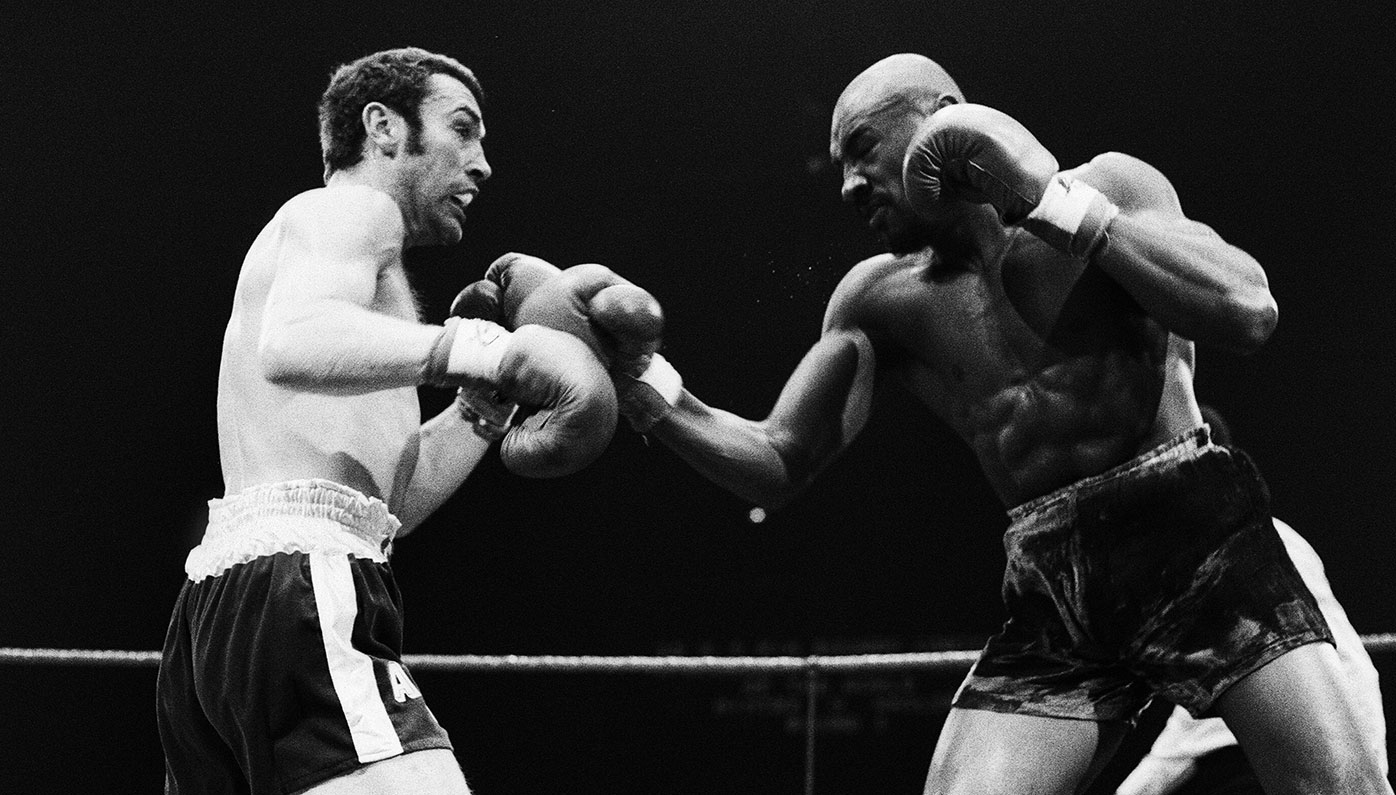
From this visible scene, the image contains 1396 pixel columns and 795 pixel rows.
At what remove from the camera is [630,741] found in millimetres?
5555

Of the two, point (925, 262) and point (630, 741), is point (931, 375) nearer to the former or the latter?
point (925, 262)

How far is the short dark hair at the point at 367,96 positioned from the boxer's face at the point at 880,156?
1.94 feet

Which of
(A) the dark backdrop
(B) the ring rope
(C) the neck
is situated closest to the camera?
(C) the neck

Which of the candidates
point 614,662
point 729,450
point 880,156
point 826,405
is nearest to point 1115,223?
point 880,156

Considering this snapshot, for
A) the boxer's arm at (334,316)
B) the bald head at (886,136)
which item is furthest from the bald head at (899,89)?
the boxer's arm at (334,316)

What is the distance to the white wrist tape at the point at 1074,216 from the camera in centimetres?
190

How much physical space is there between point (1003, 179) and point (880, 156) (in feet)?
1.02

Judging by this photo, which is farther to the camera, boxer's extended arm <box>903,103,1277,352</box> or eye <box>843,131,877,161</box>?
eye <box>843,131,877,161</box>

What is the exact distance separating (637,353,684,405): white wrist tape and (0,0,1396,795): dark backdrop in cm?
269

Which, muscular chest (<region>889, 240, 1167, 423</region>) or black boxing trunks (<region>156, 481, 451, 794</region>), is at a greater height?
muscular chest (<region>889, 240, 1167, 423</region>)

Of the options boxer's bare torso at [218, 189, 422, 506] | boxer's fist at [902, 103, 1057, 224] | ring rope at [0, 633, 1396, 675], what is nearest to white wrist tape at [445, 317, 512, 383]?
boxer's bare torso at [218, 189, 422, 506]

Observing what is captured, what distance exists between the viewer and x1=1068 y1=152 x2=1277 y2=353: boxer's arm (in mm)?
1876

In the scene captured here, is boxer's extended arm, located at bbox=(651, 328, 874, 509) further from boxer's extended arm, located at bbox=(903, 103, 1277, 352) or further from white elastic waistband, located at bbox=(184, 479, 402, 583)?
white elastic waistband, located at bbox=(184, 479, 402, 583)

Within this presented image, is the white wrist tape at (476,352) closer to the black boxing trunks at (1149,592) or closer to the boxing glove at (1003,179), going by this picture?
the boxing glove at (1003,179)
